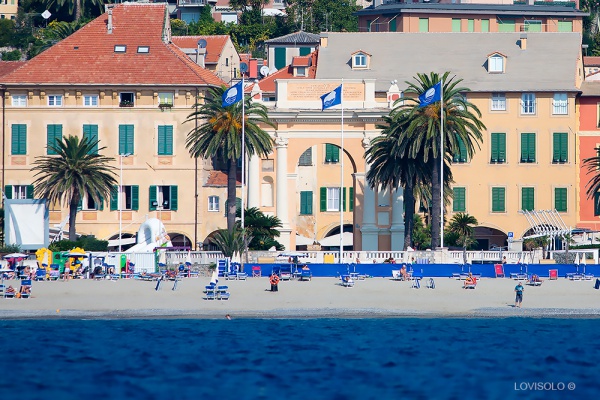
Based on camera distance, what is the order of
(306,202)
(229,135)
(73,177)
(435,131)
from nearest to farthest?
(435,131)
(229,135)
(73,177)
(306,202)

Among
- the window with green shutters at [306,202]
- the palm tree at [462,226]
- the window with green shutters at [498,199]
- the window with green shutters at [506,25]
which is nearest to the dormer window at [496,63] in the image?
the window with green shutters at [498,199]

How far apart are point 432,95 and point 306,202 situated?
90.3 ft

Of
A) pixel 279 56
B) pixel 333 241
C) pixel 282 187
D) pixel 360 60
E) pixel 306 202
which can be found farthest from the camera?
pixel 279 56

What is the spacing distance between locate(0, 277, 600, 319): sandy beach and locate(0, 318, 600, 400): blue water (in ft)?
1.73

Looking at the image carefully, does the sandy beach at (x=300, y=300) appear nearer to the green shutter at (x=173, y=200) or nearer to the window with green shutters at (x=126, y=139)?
the green shutter at (x=173, y=200)

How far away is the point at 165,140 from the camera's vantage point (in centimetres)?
10162

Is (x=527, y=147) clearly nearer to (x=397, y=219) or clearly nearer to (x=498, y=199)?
(x=498, y=199)

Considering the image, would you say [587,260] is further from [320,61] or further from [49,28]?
[49,28]

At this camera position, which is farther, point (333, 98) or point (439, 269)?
point (333, 98)

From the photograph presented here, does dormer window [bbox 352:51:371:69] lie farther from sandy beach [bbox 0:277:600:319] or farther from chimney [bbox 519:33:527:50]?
sandy beach [bbox 0:277:600:319]

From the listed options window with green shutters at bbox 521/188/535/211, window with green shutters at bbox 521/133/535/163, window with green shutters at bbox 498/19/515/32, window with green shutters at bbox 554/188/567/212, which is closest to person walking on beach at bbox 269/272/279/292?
window with green shutters at bbox 521/188/535/211

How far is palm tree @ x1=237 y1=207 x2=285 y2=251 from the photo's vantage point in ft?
300

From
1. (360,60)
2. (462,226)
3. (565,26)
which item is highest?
(565,26)

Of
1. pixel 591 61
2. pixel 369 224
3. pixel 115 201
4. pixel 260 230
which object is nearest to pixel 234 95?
pixel 260 230
